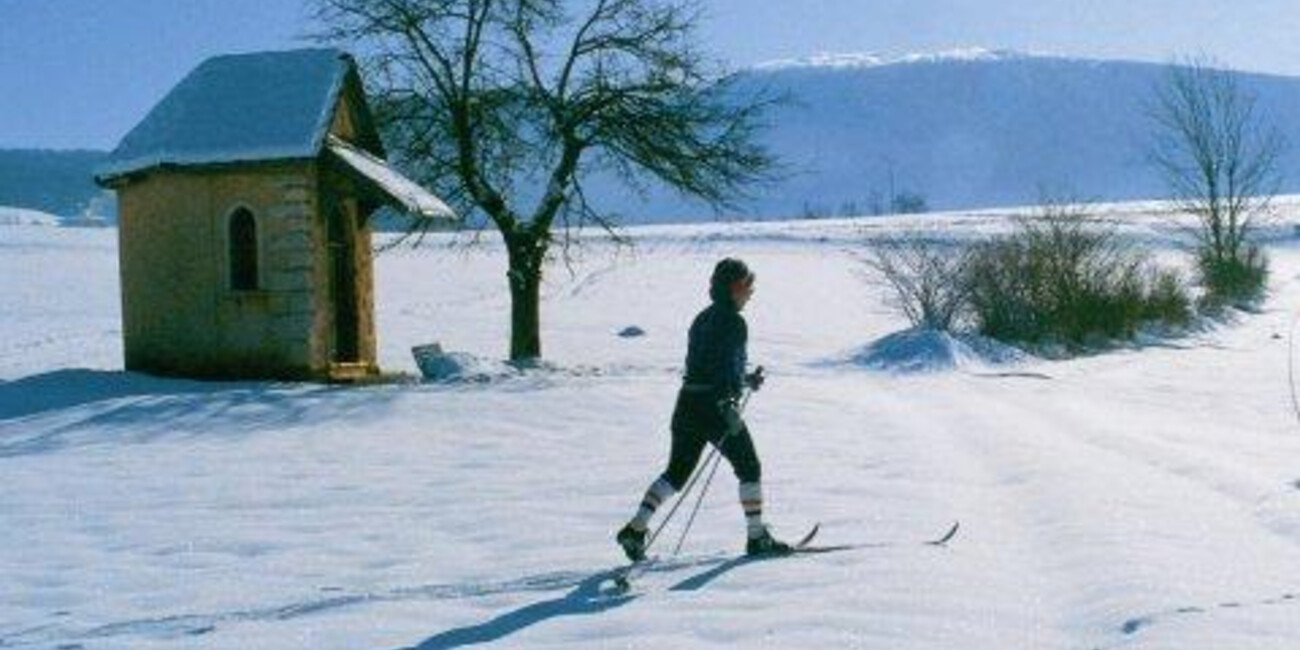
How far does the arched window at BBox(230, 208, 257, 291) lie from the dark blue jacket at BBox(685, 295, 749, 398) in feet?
48.0

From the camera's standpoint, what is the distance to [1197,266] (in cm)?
4969

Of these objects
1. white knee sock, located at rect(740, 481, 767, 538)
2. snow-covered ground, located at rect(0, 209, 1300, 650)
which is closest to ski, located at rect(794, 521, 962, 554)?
snow-covered ground, located at rect(0, 209, 1300, 650)

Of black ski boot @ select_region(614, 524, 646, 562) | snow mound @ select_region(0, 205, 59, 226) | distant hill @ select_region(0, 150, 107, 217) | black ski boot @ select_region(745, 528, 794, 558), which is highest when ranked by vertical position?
distant hill @ select_region(0, 150, 107, 217)

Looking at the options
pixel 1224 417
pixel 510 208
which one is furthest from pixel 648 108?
pixel 1224 417

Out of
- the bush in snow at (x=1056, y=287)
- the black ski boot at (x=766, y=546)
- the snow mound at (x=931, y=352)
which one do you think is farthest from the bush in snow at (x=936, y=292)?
the black ski boot at (x=766, y=546)

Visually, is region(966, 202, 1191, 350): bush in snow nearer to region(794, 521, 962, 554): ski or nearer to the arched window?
the arched window

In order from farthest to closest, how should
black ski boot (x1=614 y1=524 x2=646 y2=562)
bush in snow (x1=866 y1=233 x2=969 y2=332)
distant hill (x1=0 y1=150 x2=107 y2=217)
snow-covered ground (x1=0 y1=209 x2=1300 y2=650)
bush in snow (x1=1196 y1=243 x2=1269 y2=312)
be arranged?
distant hill (x1=0 y1=150 x2=107 y2=217) < bush in snow (x1=1196 y1=243 x2=1269 y2=312) < bush in snow (x1=866 y1=233 x2=969 y2=332) < black ski boot (x1=614 y1=524 x2=646 y2=562) < snow-covered ground (x1=0 y1=209 x2=1300 y2=650)

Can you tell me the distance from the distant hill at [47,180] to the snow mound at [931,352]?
145862mm

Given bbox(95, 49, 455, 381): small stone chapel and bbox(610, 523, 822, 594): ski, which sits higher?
bbox(95, 49, 455, 381): small stone chapel

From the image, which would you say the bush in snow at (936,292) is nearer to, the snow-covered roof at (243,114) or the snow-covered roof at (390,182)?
the snow-covered roof at (390,182)

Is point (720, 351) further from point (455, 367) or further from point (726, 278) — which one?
point (455, 367)

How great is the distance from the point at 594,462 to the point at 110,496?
4.58m

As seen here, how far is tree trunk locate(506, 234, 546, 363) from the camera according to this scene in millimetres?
26094

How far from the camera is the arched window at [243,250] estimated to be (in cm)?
2220
